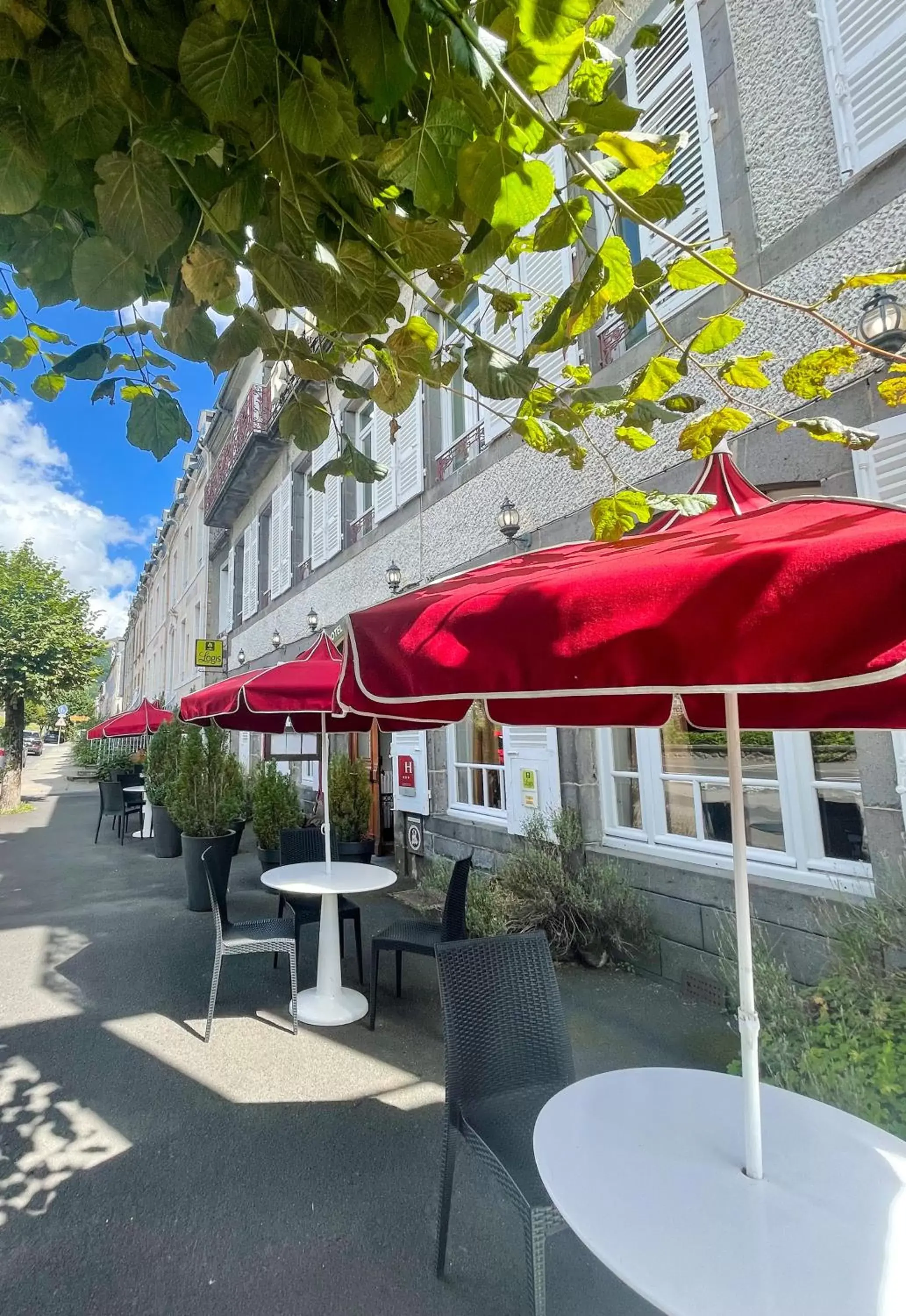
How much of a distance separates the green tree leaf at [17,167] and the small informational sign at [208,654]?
52.8ft

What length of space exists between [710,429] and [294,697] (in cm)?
340

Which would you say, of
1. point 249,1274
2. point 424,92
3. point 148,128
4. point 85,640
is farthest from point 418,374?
point 85,640

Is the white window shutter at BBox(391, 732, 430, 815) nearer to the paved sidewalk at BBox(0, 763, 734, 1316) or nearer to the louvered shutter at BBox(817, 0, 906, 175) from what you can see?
the paved sidewalk at BBox(0, 763, 734, 1316)

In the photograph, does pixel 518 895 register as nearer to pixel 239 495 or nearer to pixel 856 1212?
pixel 856 1212

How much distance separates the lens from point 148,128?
4.09 ft

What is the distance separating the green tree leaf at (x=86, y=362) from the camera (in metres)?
1.82

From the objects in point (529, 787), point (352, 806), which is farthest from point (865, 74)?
point (352, 806)

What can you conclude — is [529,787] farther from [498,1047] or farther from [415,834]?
[498,1047]

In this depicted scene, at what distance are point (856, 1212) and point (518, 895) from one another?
3.63 metres

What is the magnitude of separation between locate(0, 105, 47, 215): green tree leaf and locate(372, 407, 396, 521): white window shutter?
707 centimetres

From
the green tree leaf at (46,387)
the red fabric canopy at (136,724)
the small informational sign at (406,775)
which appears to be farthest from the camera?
the red fabric canopy at (136,724)

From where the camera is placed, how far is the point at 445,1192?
216cm

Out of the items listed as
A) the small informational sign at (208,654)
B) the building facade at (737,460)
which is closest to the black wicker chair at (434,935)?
the building facade at (737,460)

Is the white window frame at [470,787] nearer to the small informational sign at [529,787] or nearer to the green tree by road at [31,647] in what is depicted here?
the small informational sign at [529,787]
